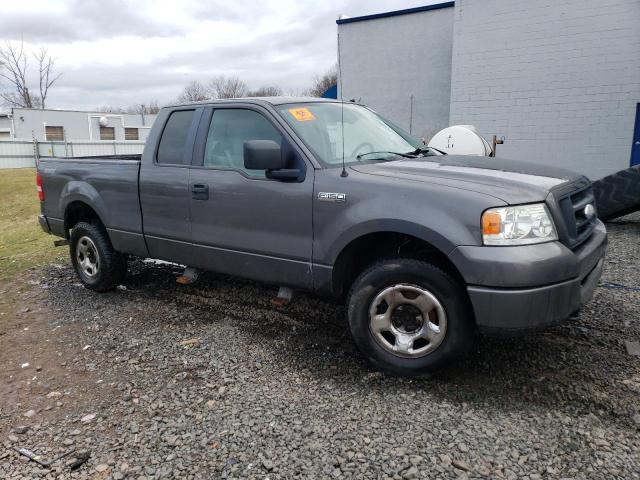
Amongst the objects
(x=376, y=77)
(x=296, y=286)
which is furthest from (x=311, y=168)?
(x=376, y=77)

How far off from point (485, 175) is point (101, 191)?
375cm

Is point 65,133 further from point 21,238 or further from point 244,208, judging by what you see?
point 244,208

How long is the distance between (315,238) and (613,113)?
1044 cm

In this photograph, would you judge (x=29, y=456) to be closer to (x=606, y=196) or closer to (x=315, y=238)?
(x=315, y=238)

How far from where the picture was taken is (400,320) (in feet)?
11.0

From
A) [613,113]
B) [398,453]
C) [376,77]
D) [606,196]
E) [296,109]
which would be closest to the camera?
[398,453]

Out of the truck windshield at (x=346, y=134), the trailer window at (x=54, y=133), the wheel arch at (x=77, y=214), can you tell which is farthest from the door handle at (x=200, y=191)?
the trailer window at (x=54, y=133)

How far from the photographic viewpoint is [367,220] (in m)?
3.33

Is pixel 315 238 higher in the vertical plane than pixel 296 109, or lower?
lower

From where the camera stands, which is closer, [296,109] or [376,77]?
[296,109]

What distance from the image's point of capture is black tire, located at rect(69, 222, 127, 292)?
207 inches

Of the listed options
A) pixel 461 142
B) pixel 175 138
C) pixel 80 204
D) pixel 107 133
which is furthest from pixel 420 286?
pixel 107 133

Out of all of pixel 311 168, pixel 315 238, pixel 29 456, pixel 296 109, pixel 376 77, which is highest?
pixel 376 77

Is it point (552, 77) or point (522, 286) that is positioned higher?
point (552, 77)
